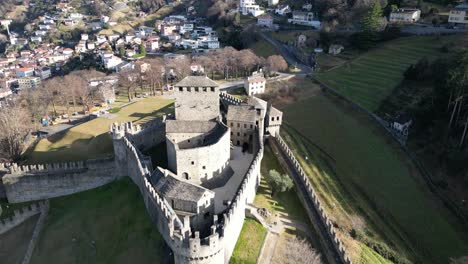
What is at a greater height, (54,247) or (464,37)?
(464,37)

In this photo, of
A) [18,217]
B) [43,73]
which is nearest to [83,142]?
[18,217]

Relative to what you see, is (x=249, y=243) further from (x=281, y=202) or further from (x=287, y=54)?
(x=287, y=54)

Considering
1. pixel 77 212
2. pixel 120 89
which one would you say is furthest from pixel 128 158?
pixel 120 89

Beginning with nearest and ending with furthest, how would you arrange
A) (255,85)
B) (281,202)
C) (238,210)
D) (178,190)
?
(178,190) < (238,210) < (281,202) < (255,85)

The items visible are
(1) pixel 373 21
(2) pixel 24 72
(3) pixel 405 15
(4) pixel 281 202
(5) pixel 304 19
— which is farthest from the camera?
(2) pixel 24 72

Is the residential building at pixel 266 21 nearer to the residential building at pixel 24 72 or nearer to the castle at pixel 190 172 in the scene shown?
the castle at pixel 190 172

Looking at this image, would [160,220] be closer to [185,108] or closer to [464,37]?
[185,108]

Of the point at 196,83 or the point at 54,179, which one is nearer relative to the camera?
the point at 54,179
